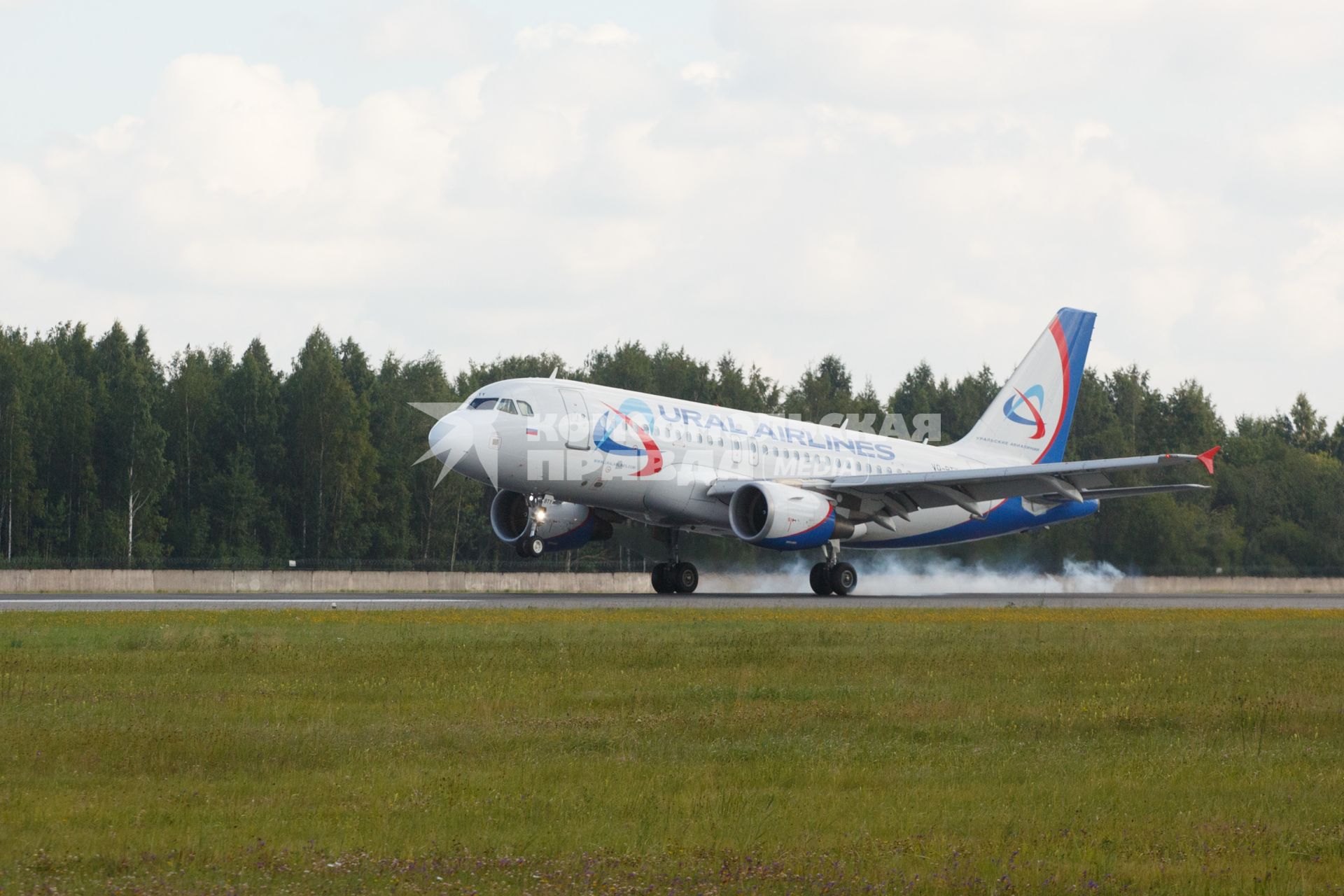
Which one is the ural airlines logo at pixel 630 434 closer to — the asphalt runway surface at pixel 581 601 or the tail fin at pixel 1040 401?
the asphalt runway surface at pixel 581 601

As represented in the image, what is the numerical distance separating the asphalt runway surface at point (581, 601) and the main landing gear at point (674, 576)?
0.71 meters

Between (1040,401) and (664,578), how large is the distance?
638 inches

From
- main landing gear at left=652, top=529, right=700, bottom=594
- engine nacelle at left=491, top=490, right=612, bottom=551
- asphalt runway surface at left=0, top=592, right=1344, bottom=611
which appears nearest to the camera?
asphalt runway surface at left=0, top=592, right=1344, bottom=611

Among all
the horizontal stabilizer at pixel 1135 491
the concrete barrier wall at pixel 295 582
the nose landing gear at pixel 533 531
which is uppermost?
the horizontal stabilizer at pixel 1135 491

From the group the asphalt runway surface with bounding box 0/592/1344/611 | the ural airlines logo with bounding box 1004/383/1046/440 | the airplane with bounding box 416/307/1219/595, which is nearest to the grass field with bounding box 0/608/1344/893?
the asphalt runway surface with bounding box 0/592/1344/611

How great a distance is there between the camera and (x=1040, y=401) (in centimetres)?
5031

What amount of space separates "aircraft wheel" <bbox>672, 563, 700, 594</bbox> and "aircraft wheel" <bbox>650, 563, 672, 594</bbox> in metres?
0.12

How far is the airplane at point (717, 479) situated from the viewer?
35.8 metres

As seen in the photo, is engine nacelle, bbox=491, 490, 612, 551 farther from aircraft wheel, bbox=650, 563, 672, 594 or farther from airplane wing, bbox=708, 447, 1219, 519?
airplane wing, bbox=708, 447, 1219, 519

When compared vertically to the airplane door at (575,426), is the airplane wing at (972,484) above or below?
below

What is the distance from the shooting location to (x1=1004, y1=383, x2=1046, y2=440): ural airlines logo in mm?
49906

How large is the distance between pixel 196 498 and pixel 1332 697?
7414 cm

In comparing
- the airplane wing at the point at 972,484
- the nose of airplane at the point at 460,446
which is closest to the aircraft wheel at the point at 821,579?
the airplane wing at the point at 972,484

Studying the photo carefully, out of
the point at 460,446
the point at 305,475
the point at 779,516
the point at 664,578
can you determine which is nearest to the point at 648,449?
the point at 779,516
